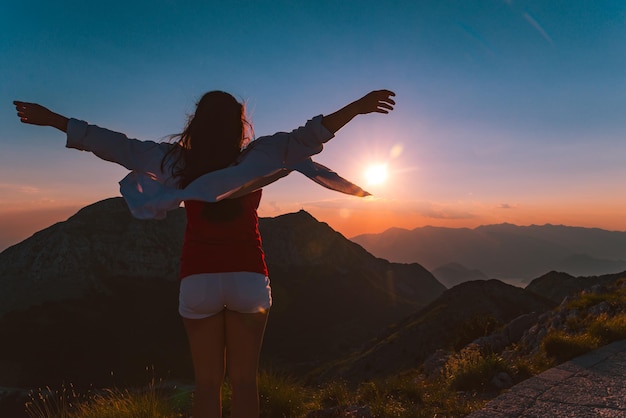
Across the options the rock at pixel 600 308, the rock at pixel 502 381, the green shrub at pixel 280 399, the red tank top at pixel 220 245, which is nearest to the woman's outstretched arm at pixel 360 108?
the red tank top at pixel 220 245

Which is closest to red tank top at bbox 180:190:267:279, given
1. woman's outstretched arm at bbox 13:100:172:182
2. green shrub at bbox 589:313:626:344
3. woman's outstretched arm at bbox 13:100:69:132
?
woman's outstretched arm at bbox 13:100:172:182

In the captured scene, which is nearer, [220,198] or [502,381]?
[220,198]

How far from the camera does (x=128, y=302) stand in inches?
3856

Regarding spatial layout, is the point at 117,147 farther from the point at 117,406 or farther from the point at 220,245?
the point at 117,406

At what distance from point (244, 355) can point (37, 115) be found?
76.8 inches

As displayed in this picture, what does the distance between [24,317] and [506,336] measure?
103 m

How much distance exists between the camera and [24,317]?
89.4 m

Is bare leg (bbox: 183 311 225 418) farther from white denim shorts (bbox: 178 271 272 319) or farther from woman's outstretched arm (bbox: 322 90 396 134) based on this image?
woman's outstretched arm (bbox: 322 90 396 134)

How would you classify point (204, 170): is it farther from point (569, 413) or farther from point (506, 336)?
point (506, 336)

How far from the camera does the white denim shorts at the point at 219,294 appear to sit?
215 cm

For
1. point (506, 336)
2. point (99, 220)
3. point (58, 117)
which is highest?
point (99, 220)

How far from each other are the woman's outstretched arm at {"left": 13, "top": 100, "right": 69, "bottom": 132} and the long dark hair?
82 centimetres

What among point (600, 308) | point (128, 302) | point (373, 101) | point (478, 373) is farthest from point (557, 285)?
point (128, 302)

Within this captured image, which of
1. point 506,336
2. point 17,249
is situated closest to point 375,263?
point 17,249
